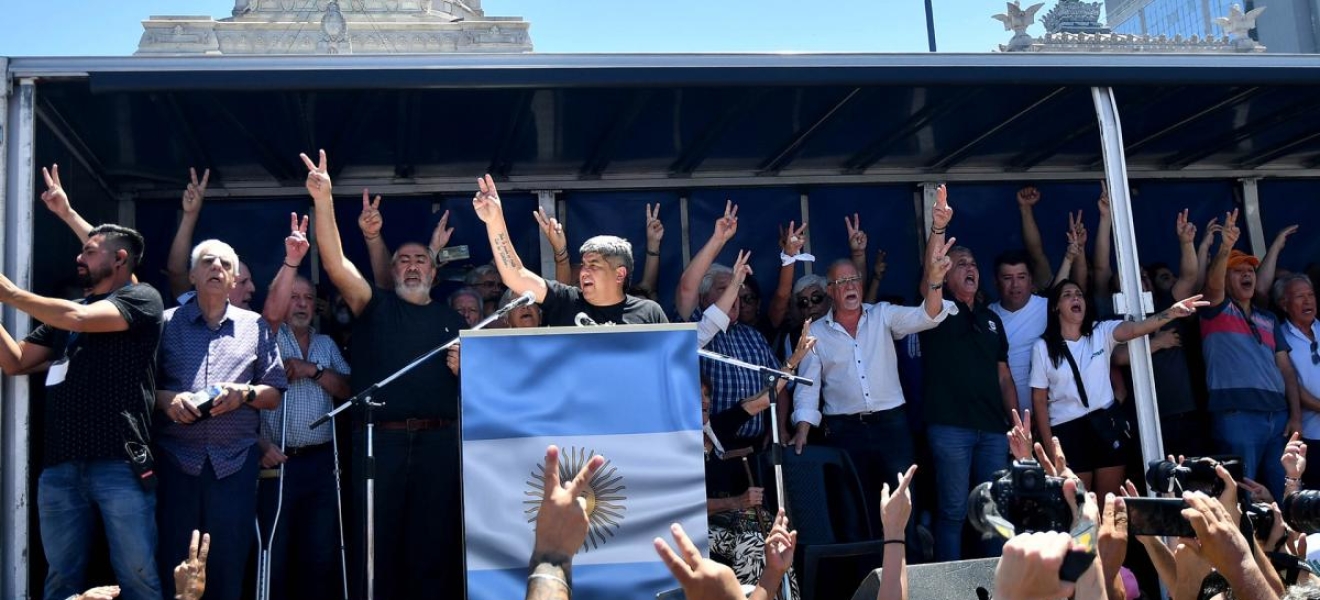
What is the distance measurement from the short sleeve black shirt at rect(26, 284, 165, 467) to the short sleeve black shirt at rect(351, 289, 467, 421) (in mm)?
1091

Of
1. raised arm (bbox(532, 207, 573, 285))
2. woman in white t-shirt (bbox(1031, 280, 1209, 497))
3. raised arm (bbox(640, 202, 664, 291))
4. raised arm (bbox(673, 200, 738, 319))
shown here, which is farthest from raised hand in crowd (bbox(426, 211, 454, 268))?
woman in white t-shirt (bbox(1031, 280, 1209, 497))

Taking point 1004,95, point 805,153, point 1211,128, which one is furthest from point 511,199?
point 1211,128

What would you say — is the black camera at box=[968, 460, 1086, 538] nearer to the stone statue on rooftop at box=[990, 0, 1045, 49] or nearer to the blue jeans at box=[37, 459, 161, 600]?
the blue jeans at box=[37, 459, 161, 600]

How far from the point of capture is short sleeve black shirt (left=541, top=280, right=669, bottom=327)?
541cm

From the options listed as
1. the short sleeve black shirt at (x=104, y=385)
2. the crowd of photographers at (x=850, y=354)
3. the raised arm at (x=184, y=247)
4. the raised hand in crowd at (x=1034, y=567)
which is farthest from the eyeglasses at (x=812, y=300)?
the raised hand in crowd at (x=1034, y=567)

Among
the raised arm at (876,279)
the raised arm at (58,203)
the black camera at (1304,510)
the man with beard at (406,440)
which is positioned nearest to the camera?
the black camera at (1304,510)

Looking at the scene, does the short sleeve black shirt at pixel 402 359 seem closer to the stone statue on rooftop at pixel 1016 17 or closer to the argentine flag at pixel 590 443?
the argentine flag at pixel 590 443

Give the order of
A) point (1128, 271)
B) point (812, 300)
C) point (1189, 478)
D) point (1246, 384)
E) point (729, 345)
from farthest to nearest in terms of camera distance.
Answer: point (812, 300) → point (1246, 384) → point (729, 345) → point (1128, 271) → point (1189, 478)

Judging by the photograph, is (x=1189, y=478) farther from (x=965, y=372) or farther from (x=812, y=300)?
(x=812, y=300)

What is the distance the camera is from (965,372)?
260 inches

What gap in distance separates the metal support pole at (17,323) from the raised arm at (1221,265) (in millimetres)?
6665

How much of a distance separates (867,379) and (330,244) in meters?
3.09

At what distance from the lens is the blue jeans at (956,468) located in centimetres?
642

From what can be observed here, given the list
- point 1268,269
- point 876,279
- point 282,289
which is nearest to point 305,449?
point 282,289
